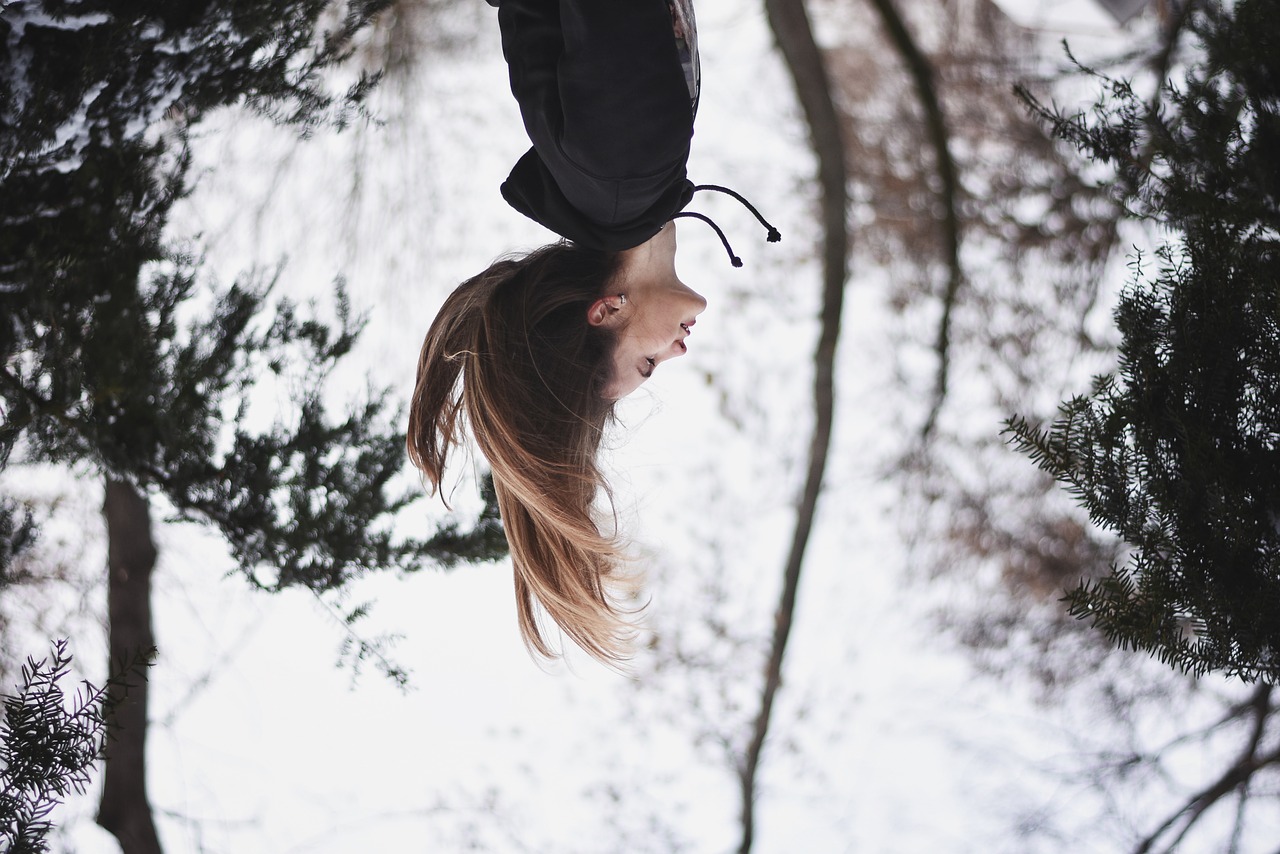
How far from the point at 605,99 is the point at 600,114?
0.02 m

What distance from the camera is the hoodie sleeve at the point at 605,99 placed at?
1422mm

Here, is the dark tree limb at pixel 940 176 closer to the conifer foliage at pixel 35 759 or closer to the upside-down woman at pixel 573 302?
the upside-down woman at pixel 573 302

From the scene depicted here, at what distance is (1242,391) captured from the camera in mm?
1551

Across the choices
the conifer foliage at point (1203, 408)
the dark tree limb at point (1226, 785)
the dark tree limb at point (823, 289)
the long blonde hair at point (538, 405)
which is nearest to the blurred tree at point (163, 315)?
the long blonde hair at point (538, 405)

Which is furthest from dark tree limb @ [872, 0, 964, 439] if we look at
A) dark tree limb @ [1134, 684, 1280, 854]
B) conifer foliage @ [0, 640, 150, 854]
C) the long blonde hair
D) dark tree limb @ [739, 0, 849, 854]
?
conifer foliage @ [0, 640, 150, 854]

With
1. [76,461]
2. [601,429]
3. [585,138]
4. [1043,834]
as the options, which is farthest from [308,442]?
[1043,834]

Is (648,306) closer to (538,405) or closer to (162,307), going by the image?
(538,405)

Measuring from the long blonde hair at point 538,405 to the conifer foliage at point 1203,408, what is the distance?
91 cm

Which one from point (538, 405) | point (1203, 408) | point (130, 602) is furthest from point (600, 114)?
point (130, 602)

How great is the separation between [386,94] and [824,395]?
2.65m

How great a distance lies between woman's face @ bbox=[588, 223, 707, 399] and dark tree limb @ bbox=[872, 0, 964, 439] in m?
2.68

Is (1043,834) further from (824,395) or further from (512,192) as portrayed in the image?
(512,192)

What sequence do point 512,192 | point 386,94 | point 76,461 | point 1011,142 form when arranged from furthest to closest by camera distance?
point 1011,142 → point 386,94 → point 76,461 → point 512,192

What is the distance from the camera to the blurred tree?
1.79m
